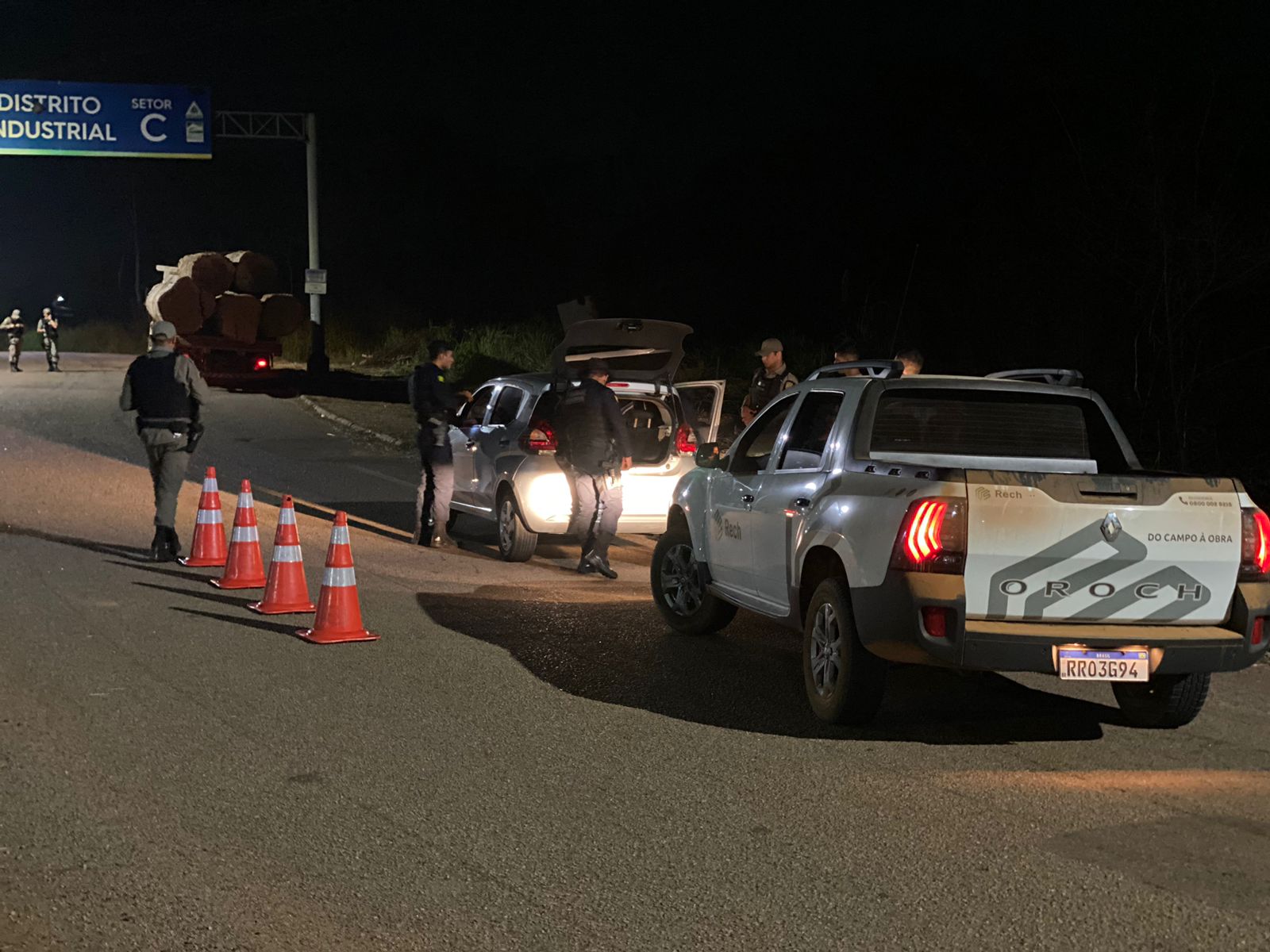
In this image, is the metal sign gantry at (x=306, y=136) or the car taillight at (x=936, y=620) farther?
the metal sign gantry at (x=306, y=136)

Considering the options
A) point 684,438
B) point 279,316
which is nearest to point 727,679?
point 684,438

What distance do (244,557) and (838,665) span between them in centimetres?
556

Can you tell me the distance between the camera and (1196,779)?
6.70m

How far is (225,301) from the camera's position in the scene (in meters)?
37.6

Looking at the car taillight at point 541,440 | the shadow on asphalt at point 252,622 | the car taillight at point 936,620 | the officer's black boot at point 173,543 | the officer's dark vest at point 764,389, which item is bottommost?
the shadow on asphalt at point 252,622

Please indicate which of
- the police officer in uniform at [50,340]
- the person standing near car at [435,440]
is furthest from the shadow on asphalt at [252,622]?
the police officer in uniform at [50,340]

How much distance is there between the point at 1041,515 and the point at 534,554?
24.5 ft

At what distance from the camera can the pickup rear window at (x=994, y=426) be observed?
26.4ft

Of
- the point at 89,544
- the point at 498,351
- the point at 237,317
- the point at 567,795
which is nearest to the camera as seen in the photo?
the point at 567,795

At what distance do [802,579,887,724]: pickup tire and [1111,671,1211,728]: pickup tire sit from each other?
134 centimetres

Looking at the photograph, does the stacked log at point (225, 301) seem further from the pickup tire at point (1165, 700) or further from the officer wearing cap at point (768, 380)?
the pickup tire at point (1165, 700)

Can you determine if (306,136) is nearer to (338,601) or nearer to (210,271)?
(210,271)

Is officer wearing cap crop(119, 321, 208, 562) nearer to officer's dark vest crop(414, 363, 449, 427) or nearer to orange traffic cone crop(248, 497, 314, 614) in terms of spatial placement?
officer's dark vest crop(414, 363, 449, 427)

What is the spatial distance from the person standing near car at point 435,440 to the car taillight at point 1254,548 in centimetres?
791
